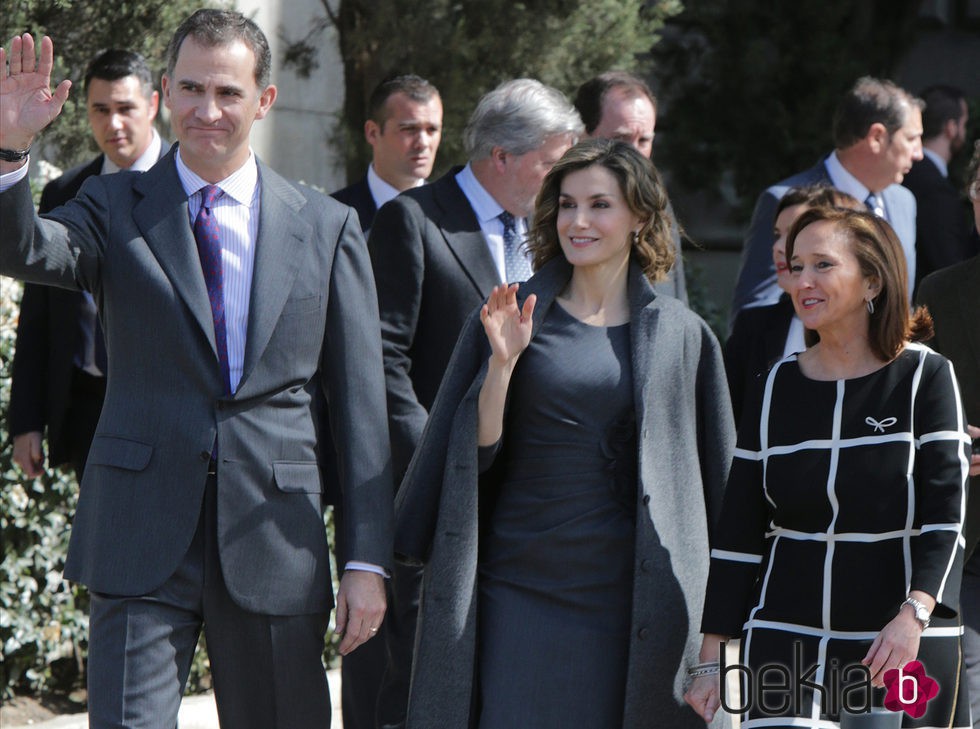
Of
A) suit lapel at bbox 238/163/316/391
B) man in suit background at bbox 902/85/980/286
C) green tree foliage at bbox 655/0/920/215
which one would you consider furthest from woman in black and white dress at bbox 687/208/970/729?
green tree foliage at bbox 655/0/920/215

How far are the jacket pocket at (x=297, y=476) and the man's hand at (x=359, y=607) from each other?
22 centimetres

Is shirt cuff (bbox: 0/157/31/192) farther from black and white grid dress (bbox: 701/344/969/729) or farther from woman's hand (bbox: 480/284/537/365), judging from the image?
black and white grid dress (bbox: 701/344/969/729)

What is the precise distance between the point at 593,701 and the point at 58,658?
121 inches

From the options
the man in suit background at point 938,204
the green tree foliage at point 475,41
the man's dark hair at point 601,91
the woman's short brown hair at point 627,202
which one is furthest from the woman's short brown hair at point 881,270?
the green tree foliage at point 475,41

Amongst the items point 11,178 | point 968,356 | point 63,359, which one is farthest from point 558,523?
point 63,359

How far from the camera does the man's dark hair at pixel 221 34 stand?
3.66 meters

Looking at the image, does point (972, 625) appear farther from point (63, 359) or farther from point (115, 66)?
point (115, 66)

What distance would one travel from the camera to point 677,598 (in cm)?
385

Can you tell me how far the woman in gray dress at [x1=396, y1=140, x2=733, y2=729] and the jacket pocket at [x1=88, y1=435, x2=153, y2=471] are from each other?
2.25 feet

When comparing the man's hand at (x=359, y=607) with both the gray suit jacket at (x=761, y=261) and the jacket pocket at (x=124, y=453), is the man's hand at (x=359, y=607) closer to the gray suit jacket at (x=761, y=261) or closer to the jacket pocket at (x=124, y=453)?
the jacket pocket at (x=124, y=453)

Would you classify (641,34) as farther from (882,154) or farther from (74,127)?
(74,127)

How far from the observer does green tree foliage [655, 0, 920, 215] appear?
35.0 ft

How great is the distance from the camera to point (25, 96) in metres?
3.24

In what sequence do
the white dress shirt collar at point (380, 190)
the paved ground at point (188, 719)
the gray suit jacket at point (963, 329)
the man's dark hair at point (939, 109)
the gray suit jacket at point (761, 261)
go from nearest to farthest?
the gray suit jacket at point (963, 329) → the paved ground at point (188, 719) → the gray suit jacket at point (761, 261) → the white dress shirt collar at point (380, 190) → the man's dark hair at point (939, 109)
